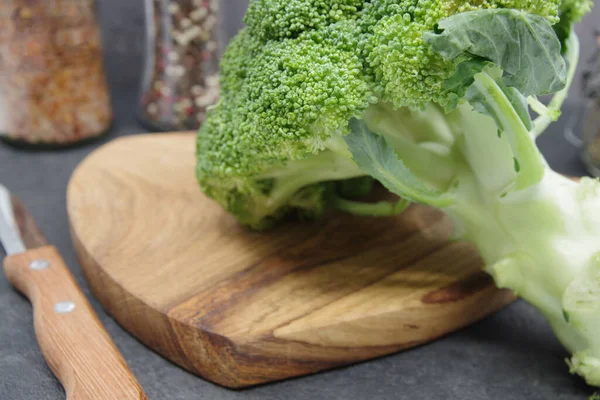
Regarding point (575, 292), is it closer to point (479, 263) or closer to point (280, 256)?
point (479, 263)

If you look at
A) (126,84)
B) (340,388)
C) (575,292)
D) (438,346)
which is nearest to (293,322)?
(340,388)

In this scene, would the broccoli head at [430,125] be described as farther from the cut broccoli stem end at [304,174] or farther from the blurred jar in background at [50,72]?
the blurred jar in background at [50,72]

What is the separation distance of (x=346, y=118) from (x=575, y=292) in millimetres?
332

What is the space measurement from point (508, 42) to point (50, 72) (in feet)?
3.18

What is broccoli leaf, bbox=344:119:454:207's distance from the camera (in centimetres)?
75

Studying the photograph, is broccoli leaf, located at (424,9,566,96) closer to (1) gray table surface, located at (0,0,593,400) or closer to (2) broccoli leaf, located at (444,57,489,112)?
(2) broccoli leaf, located at (444,57,489,112)

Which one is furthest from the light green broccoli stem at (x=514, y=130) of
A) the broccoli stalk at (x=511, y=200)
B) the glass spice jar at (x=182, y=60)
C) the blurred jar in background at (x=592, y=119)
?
the glass spice jar at (x=182, y=60)

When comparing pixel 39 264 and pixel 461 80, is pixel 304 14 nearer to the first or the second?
pixel 461 80

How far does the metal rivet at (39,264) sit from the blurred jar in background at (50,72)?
0.54 metres

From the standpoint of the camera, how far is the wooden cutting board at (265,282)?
2.55 feet

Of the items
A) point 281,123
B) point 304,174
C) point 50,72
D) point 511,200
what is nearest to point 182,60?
point 50,72

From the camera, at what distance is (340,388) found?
776 mm

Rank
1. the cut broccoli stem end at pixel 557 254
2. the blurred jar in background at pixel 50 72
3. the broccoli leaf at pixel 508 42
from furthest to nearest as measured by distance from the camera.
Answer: the blurred jar in background at pixel 50 72 < the cut broccoli stem end at pixel 557 254 < the broccoli leaf at pixel 508 42

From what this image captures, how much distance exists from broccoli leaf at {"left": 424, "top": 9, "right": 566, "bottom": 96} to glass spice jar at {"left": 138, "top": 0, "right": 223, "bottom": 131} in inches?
32.0
